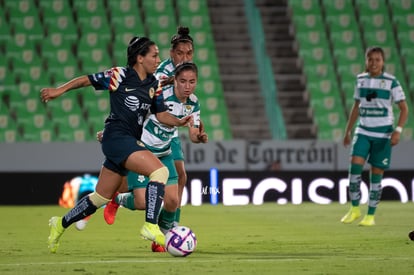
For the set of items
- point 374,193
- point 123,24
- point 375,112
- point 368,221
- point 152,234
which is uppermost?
point 123,24

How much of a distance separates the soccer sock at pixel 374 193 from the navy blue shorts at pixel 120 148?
4906 mm

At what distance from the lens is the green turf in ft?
25.0

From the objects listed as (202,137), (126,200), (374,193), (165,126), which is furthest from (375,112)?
(202,137)

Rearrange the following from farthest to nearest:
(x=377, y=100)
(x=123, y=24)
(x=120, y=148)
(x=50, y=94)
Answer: (x=123, y=24), (x=377, y=100), (x=120, y=148), (x=50, y=94)

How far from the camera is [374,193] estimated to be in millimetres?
13039

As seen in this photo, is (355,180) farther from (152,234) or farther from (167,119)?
(152,234)

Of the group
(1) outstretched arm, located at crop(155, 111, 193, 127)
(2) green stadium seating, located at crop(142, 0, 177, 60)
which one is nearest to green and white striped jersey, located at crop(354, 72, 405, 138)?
(1) outstretched arm, located at crop(155, 111, 193, 127)

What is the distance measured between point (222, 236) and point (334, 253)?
2.49 metres

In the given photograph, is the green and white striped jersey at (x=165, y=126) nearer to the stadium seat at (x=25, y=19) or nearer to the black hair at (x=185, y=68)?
the black hair at (x=185, y=68)

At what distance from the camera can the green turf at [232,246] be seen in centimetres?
763

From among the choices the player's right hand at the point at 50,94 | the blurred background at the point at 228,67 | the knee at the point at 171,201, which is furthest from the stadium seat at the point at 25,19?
the player's right hand at the point at 50,94

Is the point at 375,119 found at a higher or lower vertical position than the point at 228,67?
lower

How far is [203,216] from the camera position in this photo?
15.0 meters

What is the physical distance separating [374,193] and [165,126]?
4457 mm
